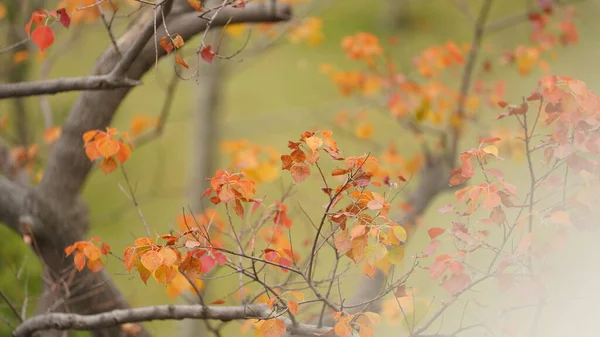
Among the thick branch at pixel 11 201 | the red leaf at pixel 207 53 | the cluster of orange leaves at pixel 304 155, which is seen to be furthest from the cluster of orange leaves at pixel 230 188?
the thick branch at pixel 11 201

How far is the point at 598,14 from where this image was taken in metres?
7.20

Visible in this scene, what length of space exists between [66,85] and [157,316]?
635mm

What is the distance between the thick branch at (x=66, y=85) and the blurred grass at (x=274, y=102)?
80.9 inches

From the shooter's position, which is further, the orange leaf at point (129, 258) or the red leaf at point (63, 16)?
the red leaf at point (63, 16)

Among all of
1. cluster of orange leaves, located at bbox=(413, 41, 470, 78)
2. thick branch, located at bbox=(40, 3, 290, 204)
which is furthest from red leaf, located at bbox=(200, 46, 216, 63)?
cluster of orange leaves, located at bbox=(413, 41, 470, 78)

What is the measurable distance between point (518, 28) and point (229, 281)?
4626 mm

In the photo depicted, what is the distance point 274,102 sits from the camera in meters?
6.36

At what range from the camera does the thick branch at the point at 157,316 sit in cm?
137

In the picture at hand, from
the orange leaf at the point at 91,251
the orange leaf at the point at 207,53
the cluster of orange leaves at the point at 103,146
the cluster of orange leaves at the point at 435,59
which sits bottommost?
the orange leaf at the point at 91,251

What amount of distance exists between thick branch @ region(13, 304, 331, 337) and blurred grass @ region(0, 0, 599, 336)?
2109 mm

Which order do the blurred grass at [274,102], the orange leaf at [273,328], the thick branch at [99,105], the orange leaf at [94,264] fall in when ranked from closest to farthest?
the orange leaf at [273,328] < the orange leaf at [94,264] < the thick branch at [99,105] < the blurred grass at [274,102]

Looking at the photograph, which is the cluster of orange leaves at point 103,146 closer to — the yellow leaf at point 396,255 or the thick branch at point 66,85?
the thick branch at point 66,85

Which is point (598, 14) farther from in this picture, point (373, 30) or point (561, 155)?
point (561, 155)

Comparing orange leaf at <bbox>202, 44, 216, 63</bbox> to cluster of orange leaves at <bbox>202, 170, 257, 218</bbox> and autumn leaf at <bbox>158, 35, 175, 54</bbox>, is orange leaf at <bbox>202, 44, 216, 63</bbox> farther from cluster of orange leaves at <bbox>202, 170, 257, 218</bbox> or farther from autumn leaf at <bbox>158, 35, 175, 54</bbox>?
cluster of orange leaves at <bbox>202, 170, 257, 218</bbox>
